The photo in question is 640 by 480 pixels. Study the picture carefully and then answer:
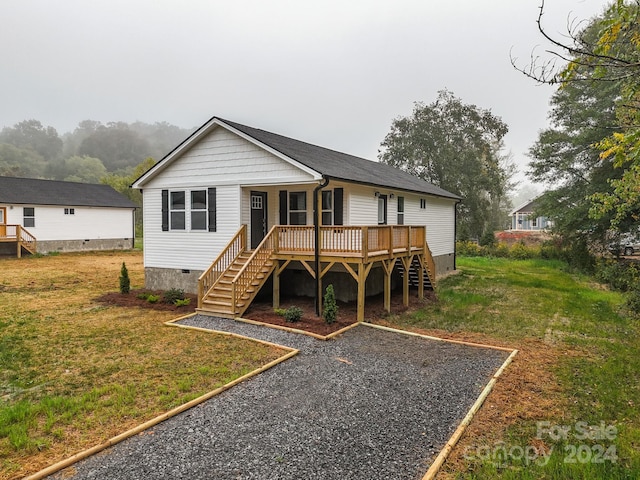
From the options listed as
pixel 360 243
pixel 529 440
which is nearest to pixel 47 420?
pixel 529 440

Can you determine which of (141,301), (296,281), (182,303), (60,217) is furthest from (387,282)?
(60,217)

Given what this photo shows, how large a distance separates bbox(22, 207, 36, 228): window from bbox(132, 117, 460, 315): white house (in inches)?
732

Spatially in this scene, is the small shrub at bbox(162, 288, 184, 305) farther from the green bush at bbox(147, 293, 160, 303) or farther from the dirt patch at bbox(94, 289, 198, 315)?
the green bush at bbox(147, 293, 160, 303)

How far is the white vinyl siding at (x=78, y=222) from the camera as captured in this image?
89.4 ft

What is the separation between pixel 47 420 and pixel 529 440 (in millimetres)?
6142

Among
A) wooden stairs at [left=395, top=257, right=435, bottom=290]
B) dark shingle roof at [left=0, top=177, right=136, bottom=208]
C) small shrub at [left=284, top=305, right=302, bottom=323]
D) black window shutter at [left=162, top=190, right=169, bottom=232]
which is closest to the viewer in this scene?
small shrub at [left=284, top=305, right=302, bottom=323]

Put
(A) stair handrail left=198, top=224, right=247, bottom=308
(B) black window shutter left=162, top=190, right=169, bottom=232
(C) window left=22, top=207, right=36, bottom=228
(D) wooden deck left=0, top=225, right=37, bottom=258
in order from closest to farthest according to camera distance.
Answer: (A) stair handrail left=198, top=224, right=247, bottom=308, (B) black window shutter left=162, top=190, right=169, bottom=232, (D) wooden deck left=0, top=225, right=37, bottom=258, (C) window left=22, top=207, right=36, bottom=228

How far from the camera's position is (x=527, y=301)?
13570 millimetres

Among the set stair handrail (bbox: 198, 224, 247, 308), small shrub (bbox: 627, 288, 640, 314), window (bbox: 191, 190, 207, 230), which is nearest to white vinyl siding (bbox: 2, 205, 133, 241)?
window (bbox: 191, 190, 207, 230)

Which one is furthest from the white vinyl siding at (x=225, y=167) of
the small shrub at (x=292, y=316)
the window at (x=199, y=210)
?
the small shrub at (x=292, y=316)

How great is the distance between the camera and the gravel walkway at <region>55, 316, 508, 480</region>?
4.09 m

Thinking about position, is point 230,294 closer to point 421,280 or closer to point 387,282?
point 387,282

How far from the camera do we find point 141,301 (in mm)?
12477

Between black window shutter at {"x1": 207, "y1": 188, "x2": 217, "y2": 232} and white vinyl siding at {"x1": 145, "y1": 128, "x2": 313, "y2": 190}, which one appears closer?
white vinyl siding at {"x1": 145, "y1": 128, "x2": 313, "y2": 190}
